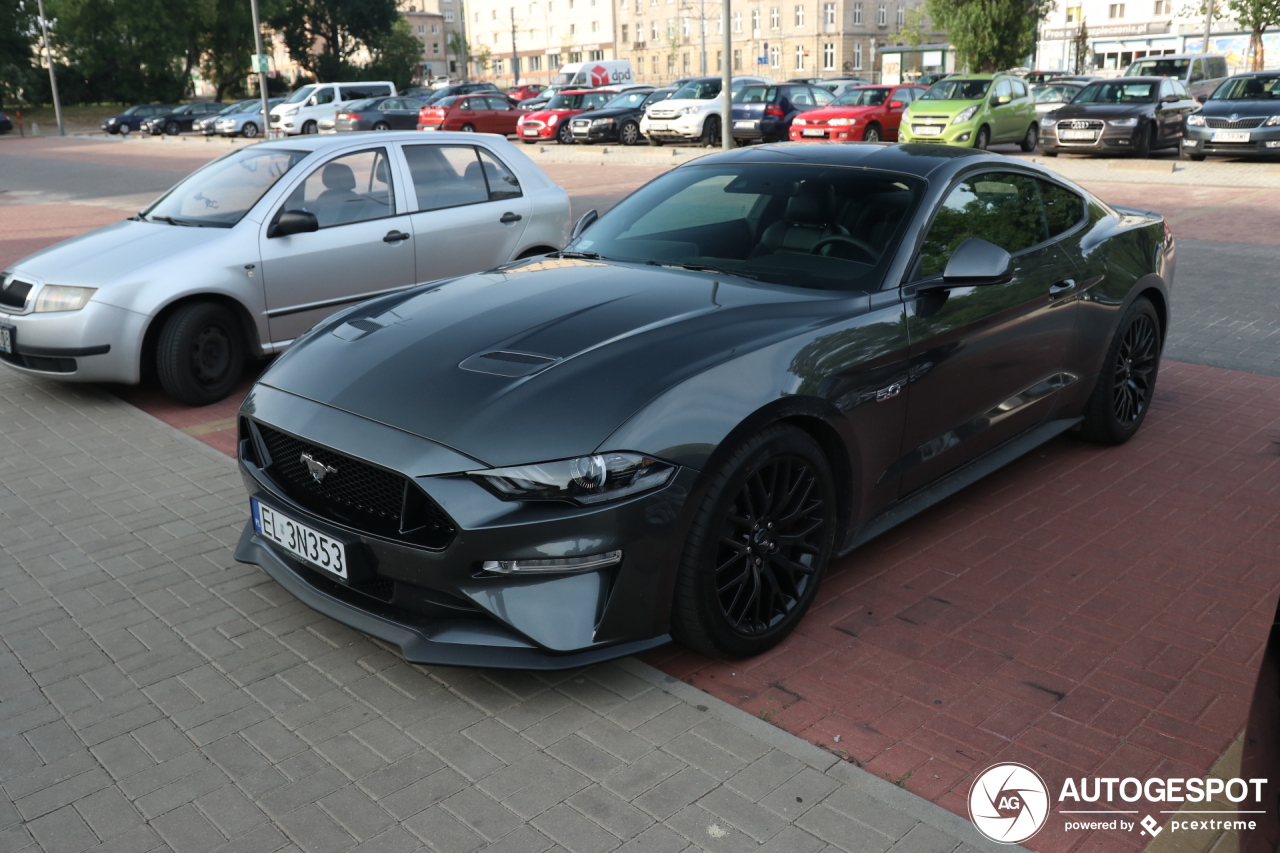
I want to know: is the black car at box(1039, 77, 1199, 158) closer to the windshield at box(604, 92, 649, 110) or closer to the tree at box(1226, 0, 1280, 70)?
the windshield at box(604, 92, 649, 110)

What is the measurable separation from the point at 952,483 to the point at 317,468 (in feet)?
8.16

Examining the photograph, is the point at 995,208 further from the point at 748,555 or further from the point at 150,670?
the point at 150,670

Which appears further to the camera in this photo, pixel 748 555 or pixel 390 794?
pixel 748 555

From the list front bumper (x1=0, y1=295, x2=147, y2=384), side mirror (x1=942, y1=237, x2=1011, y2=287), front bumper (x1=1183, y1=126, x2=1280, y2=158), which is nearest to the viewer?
side mirror (x1=942, y1=237, x2=1011, y2=287)

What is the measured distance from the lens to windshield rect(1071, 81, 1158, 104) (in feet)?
70.9

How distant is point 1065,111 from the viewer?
21469 millimetres

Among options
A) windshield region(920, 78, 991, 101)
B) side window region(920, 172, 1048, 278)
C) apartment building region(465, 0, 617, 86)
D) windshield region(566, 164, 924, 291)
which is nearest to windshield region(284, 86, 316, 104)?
windshield region(920, 78, 991, 101)

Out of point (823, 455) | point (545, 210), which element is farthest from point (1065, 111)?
point (823, 455)

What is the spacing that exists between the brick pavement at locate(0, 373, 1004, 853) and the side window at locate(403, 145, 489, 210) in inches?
151

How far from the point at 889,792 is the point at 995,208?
8.96 feet

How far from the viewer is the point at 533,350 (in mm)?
3459

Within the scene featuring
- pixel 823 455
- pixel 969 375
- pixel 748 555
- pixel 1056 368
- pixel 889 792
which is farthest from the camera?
pixel 1056 368

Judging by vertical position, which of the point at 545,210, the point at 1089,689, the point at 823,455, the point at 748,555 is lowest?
the point at 1089,689

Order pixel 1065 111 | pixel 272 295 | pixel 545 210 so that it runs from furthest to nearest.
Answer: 1. pixel 1065 111
2. pixel 545 210
3. pixel 272 295
